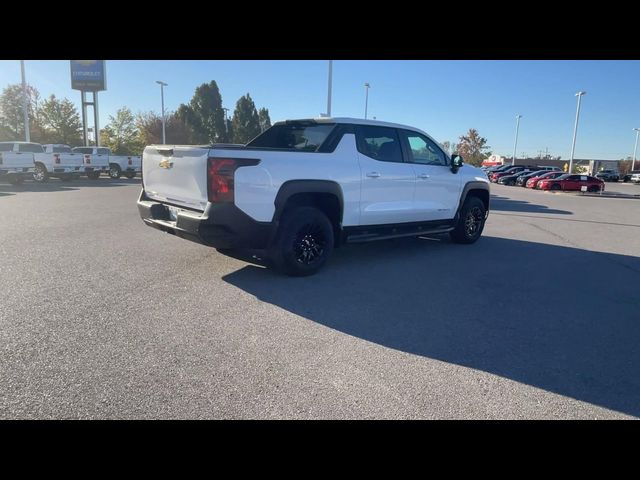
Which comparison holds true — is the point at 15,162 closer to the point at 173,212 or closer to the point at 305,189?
the point at 173,212

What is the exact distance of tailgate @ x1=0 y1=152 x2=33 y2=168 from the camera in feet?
56.3

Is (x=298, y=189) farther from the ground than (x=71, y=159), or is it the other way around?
(x=71, y=159)

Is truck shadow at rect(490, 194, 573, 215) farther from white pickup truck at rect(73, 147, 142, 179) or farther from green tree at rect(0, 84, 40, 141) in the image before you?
green tree at rect(0, 84, 40, 141)

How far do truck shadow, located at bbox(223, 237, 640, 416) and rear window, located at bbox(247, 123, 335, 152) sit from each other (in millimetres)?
1781

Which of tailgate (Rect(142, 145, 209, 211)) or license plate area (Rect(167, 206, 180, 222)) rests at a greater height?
tailgate (Rect(142, 145, 209, 211))

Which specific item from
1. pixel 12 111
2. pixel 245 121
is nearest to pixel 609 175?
pixel 245 121

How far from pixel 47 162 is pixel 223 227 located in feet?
63.7

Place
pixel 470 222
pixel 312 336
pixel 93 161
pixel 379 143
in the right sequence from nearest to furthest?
1. pixel 312 336
2. pixel 379 143
3. pixel 470 222
4. pixel 93 161

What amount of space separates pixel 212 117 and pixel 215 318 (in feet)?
184

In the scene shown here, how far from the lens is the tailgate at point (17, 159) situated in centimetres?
1717

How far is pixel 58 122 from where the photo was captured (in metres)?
47.8

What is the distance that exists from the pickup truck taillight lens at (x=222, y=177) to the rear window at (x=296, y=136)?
1517 mm

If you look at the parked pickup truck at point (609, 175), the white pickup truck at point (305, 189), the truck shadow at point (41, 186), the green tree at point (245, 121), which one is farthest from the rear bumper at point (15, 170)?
the parked pickup truck at point (609, 175)

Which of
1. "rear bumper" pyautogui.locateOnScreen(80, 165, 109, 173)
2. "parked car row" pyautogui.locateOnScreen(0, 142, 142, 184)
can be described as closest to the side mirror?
"parked car row" pyautogui.locateOnScreen(0, 142, 142, 184)
